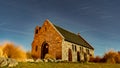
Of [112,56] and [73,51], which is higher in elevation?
[73,51]

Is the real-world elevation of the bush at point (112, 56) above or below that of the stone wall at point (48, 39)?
below

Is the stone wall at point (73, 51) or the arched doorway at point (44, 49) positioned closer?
the stone wall at point (73, 51)

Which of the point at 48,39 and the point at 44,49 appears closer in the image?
the point at 48,39

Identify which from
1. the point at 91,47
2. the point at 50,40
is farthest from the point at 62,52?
the point at 91,47

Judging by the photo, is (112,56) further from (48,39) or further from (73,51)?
(48,39)

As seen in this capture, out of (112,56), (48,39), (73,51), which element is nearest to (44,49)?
(48,39)

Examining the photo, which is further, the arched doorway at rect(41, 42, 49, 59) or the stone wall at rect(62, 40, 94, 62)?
the arched doorway at rect(41, 42, 49, 59)

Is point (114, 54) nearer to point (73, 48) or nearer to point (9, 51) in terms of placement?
point (73, 48)

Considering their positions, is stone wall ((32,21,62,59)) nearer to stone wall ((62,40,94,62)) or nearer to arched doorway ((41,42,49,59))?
arched doorway ((41,42,49,59))

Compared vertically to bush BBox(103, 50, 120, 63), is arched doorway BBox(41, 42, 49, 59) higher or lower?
higher

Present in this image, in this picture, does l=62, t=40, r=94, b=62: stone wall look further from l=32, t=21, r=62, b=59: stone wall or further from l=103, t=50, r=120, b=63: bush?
l=103, t=50, r=120, b=63: bush

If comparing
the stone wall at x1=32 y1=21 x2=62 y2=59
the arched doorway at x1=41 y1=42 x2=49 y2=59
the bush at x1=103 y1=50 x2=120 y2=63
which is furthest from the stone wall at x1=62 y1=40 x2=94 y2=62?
the bush at x1=103 y1=50 x2=120 y2=63

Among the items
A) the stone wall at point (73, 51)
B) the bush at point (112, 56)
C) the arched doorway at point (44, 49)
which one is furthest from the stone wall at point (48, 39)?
the bush at point (112, 56)

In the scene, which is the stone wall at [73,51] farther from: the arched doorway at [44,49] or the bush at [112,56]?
the bush at [112,56]
